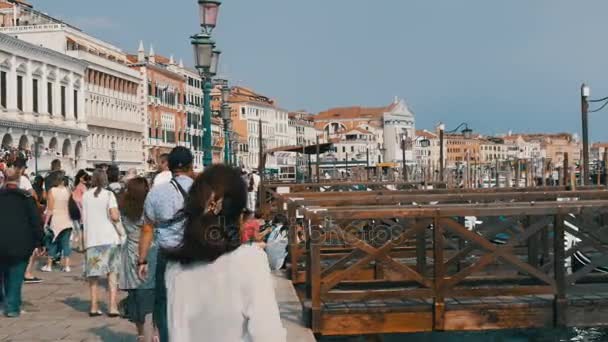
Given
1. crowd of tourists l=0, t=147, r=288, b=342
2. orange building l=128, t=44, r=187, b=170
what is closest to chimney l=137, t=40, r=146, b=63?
orange building l=128, t=44, r=187, b=170

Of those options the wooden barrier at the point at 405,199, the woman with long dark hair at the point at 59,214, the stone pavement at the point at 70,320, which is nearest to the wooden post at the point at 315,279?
Answer: the stone pavement at the point at 70,320

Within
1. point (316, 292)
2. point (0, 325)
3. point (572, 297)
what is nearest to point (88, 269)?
point (0, 325)

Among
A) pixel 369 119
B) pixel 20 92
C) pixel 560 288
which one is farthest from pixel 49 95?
pixel 369 119

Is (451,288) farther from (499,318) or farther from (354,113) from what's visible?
(354,113)

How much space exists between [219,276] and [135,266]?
4.51m

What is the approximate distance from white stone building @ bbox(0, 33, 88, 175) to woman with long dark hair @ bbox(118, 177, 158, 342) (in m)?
45.4

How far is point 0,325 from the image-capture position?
9102mm

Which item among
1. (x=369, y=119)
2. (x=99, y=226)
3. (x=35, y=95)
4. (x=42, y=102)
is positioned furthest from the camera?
(x=369, y=119)

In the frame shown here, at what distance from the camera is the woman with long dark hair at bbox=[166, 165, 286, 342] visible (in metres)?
3.20

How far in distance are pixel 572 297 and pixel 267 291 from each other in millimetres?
6836

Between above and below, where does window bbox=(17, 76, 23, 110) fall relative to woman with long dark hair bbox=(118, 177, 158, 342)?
above

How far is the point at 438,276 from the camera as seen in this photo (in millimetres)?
8758

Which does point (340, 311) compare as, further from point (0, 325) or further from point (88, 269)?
point (0, 325)

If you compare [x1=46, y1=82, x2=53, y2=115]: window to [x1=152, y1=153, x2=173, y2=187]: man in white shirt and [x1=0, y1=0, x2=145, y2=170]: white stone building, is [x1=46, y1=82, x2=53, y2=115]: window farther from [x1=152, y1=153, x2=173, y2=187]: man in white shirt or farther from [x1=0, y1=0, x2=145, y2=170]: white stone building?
[x1=152, y1=153, x2=173, y2=187]: man in white shirt
